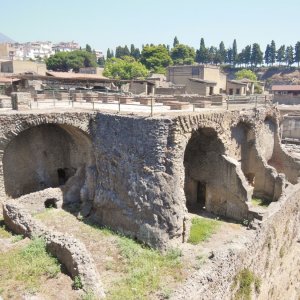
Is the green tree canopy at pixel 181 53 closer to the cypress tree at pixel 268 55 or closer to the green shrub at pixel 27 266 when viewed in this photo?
the cypress tree at pixel 268 55

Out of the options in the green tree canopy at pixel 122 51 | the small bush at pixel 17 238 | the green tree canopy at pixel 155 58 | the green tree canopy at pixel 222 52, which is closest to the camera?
the small bush at pixel 17 238

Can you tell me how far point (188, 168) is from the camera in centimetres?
1769

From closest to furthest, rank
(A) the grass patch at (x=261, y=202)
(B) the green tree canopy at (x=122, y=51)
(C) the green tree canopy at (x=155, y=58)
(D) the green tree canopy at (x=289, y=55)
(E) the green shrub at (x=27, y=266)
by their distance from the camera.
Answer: (E) the green shrub at (x=27, y=266), (A) the grass patch at (x=261, y=202), (C) the green tree canopy at (x=155, y=58), (D) the green tree canopy at (x=289, y=55), (B) the green tree canopy at (x=122, y=51)

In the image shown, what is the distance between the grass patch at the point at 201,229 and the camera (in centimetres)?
1400

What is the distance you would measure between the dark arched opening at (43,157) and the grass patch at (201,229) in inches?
233

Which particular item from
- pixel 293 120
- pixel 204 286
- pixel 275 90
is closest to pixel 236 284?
pixel 204 286

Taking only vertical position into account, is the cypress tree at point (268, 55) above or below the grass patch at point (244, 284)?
above

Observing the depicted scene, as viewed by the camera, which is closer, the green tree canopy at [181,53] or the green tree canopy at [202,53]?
the green tree canopy at [181,53]

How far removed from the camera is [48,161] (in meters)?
17.6

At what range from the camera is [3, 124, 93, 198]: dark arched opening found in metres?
16.0

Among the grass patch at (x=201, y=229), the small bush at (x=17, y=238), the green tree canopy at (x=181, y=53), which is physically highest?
the green tree canopy at (x=181, y=53)

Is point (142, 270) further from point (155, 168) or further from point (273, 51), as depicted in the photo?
point (273, 51)

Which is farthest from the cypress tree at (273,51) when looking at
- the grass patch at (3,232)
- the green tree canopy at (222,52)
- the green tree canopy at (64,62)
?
the grass patch at (3,232)

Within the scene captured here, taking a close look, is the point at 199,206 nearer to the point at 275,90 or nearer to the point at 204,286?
the point at 204,286
